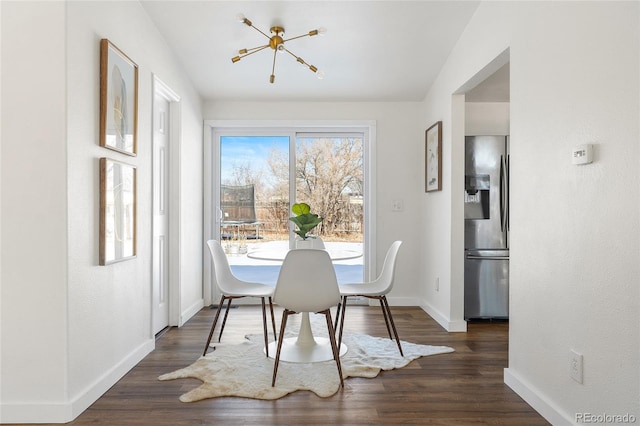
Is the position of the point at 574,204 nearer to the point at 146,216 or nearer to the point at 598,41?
the point at 598,41

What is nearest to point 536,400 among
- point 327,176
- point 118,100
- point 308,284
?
point 308,284

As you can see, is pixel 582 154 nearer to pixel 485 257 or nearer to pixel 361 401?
pixel 361 401

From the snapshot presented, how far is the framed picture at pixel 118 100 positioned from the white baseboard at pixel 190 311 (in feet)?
5.65

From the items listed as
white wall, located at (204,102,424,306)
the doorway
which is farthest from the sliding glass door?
the doorway

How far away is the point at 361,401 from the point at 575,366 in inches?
40.6

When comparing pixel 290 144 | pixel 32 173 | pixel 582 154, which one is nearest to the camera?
pixel 582 154

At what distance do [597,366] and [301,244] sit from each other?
6.20 ft

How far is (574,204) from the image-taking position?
78.1 inches

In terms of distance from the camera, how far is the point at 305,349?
3115 millimetres

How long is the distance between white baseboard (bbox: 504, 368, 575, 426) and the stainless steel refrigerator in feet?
5.16

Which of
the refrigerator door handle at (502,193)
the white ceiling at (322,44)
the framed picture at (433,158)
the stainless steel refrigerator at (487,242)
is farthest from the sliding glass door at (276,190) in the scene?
the refrigerator door handle at (502,193)

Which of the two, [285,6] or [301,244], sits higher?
[285,6]

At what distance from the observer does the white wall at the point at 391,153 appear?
188 inches

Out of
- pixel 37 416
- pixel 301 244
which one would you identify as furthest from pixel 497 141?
pixel 37 416
